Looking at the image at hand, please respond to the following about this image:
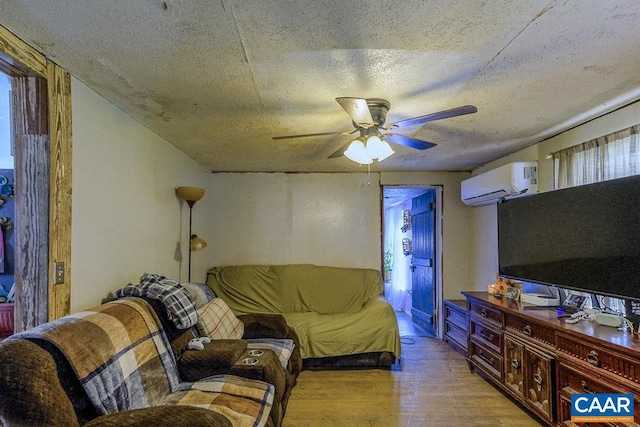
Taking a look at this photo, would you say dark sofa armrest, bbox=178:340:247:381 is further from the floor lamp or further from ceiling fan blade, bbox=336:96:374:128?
ceiling fan blade, bbox=336:96:374:128

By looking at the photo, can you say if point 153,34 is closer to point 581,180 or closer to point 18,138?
point 18,138

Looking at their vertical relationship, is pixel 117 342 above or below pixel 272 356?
above

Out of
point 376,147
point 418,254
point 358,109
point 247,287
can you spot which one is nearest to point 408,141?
point 376,147

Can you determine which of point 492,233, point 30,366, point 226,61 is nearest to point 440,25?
point 226,61

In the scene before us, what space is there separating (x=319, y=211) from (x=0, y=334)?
331 cm

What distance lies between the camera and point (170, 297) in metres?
2.29

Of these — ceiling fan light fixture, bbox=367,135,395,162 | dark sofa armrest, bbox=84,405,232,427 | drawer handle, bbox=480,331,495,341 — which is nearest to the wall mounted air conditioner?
drawer handle, bbox=480,331,495,341

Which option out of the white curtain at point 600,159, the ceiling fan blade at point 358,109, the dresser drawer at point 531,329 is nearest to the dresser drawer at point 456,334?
the dresser drawer at point 531,329

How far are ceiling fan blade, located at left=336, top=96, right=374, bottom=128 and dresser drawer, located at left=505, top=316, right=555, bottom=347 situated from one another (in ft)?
5.99

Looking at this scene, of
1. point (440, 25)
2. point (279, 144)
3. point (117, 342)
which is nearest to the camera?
point (440, 25)

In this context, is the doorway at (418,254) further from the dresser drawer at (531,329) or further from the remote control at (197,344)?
the remote control at (197,344)

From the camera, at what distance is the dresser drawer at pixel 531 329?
238cm

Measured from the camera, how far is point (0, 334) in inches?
84.4

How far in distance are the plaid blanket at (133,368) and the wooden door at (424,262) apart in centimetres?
333
